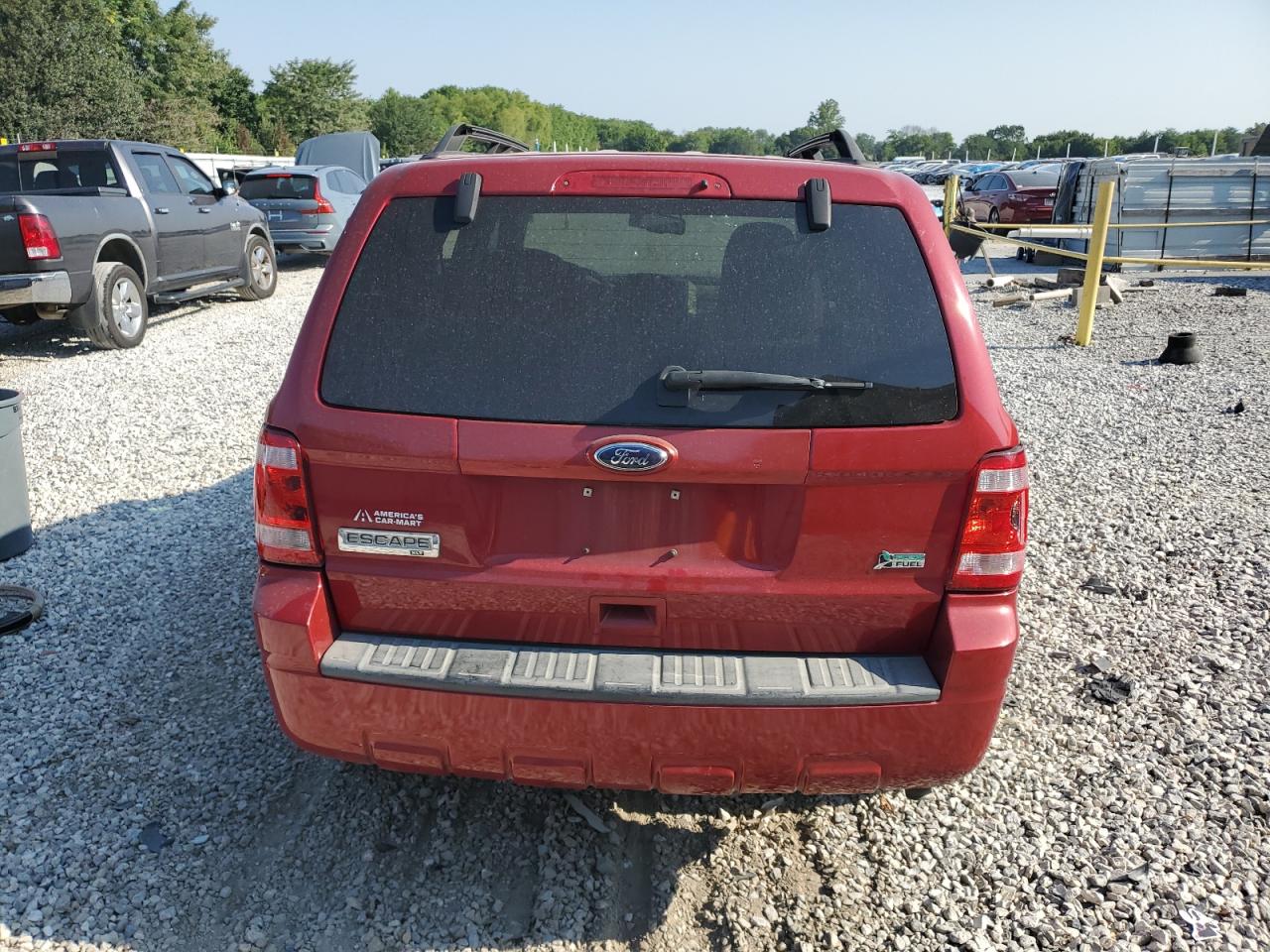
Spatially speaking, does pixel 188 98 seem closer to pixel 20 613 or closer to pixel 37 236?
pixel 37 236

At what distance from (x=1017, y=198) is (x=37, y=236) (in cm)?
2307

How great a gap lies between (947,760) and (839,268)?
4.34ft

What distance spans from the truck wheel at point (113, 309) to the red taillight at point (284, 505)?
8.76 metres

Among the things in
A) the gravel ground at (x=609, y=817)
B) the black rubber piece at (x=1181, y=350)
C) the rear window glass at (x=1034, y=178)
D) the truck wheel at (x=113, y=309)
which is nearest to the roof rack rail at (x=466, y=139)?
the gravel ground at (x=609, y=817)

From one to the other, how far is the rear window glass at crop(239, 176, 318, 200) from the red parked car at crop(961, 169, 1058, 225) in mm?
16804

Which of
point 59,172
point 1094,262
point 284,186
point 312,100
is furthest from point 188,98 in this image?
point 1094,262

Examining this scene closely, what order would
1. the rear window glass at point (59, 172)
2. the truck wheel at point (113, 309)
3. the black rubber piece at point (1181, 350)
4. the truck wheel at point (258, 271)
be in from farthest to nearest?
the truck wheel at point (258, 271), the rear window glass at point (59, 172), the black rubber piece at point (1181, 350), the truck wheel at point (113, 309)

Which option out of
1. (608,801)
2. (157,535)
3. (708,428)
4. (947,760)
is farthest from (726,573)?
(157,535)

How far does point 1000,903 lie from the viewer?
281 cm

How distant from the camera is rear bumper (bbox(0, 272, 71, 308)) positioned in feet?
29.2

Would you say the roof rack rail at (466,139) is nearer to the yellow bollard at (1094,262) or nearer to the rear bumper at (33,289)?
the rear bumper at (33,289)

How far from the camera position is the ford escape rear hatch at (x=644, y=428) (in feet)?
7.79

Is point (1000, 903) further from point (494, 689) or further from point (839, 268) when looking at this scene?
point (839, 268)

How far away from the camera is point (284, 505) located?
2.54 meters
